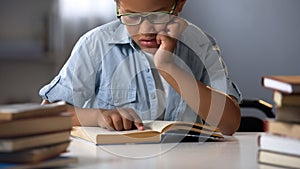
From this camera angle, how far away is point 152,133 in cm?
117

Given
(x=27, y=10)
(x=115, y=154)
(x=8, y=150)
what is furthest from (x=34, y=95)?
(x=8, y=150)

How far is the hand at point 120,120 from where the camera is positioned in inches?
47.7

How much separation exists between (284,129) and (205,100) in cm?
55

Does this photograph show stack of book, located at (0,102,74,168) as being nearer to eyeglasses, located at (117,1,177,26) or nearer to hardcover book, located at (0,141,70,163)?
hardcover book, located at (0,141,70,163)

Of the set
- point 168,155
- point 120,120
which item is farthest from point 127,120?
point 168,155

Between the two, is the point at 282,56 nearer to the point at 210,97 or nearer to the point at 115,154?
the point at 210,97

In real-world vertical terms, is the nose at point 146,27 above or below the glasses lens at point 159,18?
below

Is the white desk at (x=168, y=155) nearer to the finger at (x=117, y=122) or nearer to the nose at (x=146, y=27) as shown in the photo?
the finger at (x=117, y=122)

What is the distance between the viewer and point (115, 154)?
1.04m

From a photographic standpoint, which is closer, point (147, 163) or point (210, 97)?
point (147, 163)

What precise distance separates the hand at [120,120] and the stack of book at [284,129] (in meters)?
0.38

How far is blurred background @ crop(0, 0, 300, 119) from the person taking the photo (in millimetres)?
3051

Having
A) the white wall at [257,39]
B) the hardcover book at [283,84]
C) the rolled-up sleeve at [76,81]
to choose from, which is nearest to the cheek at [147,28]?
the rolled-up sleeve at [76,81]

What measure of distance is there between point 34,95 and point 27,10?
465 mm
